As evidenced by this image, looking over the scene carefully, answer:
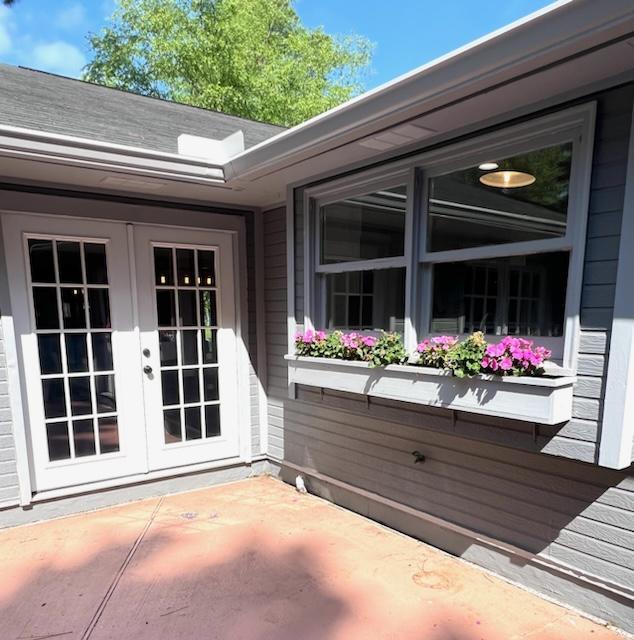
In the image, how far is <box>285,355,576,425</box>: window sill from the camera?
1.70 meters

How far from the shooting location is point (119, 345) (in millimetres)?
3068

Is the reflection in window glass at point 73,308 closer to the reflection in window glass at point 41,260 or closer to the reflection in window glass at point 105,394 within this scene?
the reflection in window glass at point 41,260

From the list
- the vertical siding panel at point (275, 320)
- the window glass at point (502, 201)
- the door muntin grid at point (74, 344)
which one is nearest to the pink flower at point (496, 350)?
the window glass at point (502, 201)

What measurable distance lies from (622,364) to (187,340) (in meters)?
2.81

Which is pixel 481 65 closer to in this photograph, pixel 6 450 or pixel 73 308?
pixel 73 308

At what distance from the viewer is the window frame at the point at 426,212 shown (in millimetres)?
1717

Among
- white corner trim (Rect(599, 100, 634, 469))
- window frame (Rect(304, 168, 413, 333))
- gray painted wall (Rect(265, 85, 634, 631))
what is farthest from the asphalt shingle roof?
white corner trim (Rect(599, 100, 634, 469))

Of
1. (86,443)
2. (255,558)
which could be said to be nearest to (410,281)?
(255,558)

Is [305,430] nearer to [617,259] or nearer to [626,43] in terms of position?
[617,259]

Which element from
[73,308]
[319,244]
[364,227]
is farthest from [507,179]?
[73,308]

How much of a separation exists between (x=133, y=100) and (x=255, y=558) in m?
4.05

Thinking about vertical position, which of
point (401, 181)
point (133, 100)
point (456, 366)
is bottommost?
point (456, 366)

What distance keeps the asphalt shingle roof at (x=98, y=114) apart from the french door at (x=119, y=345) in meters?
0.60

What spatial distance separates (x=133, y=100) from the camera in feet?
13.1
